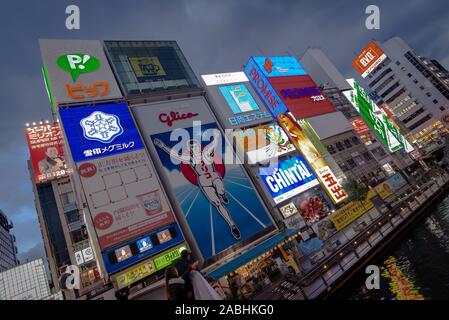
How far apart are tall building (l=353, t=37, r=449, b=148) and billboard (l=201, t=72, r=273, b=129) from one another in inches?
2059

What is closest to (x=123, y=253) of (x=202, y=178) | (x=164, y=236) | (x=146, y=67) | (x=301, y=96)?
(x=164, y=236)

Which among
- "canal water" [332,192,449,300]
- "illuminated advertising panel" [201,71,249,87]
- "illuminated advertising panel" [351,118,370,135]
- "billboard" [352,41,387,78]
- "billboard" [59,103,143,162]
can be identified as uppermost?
"billboard" [352,41,387,78]

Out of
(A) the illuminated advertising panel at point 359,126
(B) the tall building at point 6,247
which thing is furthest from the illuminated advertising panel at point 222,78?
(B) the tall building at point 6,247

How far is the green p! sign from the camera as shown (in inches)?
952

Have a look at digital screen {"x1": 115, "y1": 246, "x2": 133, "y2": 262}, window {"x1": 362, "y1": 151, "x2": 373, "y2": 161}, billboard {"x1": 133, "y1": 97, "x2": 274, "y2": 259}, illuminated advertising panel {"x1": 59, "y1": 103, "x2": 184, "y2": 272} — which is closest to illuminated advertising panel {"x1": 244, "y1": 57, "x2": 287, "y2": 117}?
billboard {"x1": 133, "y1": 97, "x2": 274, "y2": 259}

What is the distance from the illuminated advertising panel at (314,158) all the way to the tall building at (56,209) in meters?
29.2

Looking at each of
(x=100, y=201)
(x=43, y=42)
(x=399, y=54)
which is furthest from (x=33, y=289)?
(x=399, y=54)

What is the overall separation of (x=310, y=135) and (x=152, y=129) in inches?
888

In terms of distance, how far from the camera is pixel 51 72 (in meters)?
23.1

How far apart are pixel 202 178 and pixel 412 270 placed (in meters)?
16.2

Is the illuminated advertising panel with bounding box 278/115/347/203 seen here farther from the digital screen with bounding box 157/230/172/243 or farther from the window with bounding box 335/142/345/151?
the digital screen with bounding box 157/230/172/243

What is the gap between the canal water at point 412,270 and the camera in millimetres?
12289

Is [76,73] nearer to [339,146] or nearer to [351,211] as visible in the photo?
[351,211]

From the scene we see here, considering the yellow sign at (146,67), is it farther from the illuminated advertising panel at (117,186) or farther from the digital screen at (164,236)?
the digital screen at (164,236)
